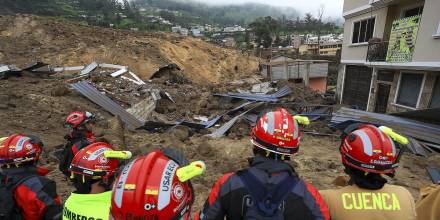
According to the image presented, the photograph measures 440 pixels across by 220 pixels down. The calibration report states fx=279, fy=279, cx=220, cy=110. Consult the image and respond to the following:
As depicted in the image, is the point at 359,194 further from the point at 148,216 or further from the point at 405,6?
the point at 405,6

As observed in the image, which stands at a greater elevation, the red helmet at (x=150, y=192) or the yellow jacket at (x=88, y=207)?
the red helmet at (x=150, y=192)

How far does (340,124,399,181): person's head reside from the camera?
1.85 m

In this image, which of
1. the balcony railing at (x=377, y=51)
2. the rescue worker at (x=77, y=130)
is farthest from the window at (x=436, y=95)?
the rescue worker at (x=77, y=130)

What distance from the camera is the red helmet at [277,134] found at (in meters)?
1.77

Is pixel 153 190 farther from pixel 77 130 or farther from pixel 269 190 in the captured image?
pixel 77 130

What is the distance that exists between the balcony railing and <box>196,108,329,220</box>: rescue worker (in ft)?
41.8

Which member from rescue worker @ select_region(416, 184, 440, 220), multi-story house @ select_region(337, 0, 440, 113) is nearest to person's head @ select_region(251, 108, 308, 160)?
rescue worker @ select_region(416, 184, 440, 220)

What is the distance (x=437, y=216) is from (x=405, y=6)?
13062 mm

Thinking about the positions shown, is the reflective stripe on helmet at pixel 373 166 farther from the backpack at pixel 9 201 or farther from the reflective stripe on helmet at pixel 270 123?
the backpack at pixel 9 201

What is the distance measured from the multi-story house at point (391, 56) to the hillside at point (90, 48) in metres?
10.5

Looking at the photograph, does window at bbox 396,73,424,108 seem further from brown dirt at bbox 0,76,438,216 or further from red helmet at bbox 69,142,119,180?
red helmet at bbox 69,142,119,180

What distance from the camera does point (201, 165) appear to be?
152 centimetres

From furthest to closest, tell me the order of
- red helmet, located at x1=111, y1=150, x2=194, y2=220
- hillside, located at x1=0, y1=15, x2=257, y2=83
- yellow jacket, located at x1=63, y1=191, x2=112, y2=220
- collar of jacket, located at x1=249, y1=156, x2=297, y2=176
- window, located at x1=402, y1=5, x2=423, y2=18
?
hillside, located at x1=0, y1=15, x2=257, y2=83, window, located at x1=402, y1=5, x2=423, y2=18, yellow jacket, located at x1=63, y1=191, x2=112, y2=220, collar of jacket, located at x1=249, y1=156, x2=297, y2=176, red helmet, located at x1=111, y1=150, x2=194, y2=220

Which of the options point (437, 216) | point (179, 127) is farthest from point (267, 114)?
point (179, 127)
